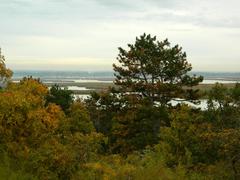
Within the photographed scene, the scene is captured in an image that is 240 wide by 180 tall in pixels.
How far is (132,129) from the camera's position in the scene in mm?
42312

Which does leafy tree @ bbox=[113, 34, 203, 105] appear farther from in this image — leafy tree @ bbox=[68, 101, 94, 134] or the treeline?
leafy tree @ bbox=[68, 101, 94, 134]

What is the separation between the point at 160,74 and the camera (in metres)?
43.8

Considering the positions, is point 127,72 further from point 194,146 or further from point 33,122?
point 33,122

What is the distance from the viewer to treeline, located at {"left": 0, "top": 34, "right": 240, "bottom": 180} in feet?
51.8

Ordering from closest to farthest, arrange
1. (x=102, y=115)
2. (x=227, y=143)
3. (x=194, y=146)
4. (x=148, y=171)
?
(x=148, y=171) → (x=227, y=143) → (x=194, y=146) → (x=102, y=115)

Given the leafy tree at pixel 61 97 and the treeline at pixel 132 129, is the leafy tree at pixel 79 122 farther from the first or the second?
the leafy tree at pixel 61 97

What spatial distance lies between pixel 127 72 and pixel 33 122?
27749mm

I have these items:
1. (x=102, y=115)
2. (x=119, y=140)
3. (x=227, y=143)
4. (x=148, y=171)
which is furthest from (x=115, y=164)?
(x=102, y=115)

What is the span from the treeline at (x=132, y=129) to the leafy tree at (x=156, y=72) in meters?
0.09

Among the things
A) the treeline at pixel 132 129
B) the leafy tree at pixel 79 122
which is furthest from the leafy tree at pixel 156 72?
the leafy tree at pixel 79 122

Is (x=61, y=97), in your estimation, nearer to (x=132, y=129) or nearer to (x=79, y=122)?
(x=132, y=129)

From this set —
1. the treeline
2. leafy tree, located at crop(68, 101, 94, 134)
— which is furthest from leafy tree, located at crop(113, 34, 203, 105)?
leafy tree, located at crop(68, 101, 94, 134)

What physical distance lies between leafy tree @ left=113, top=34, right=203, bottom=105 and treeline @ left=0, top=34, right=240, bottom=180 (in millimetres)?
91

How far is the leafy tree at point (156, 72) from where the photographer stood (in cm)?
4303
